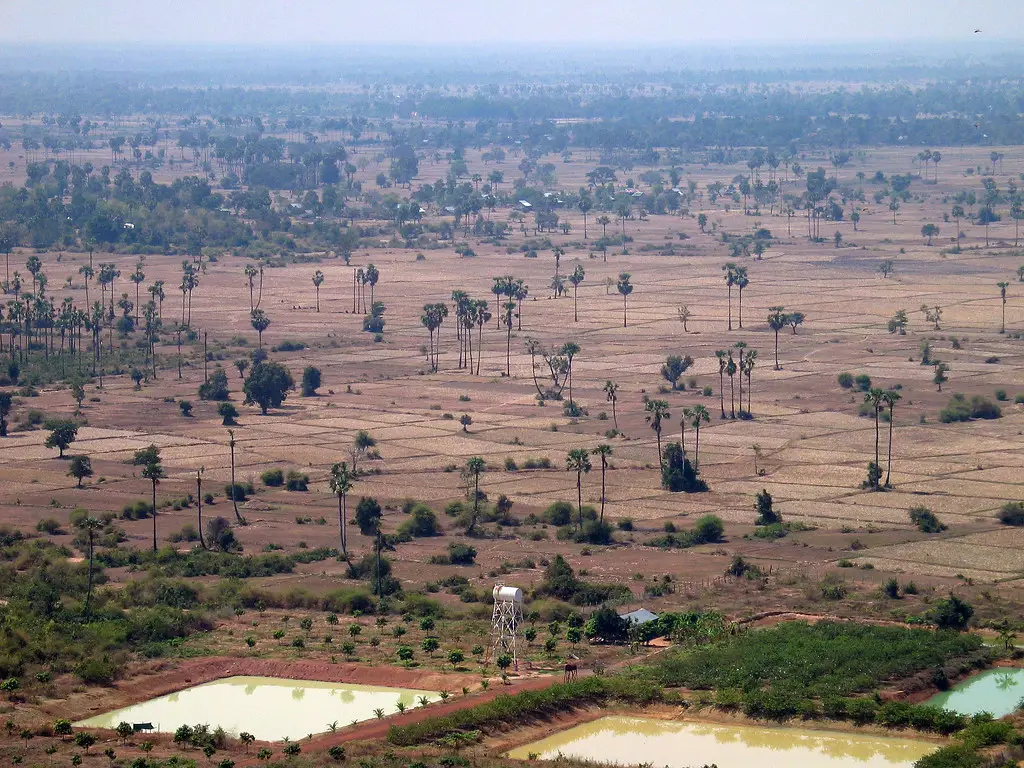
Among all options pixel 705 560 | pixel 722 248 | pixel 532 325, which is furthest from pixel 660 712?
pixel 722 248

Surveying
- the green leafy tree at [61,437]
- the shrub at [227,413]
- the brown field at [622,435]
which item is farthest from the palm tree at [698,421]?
the green leafy tree at [61,437]

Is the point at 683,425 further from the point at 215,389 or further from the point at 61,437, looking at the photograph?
the point at 215,389

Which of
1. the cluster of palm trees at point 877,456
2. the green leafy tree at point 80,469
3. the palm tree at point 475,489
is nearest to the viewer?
the palm tree at point 475,489

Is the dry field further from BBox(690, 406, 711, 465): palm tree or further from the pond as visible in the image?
the pond

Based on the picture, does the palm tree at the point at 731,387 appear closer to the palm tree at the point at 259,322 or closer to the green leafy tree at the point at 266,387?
the green leafy tree at the point at 266,387

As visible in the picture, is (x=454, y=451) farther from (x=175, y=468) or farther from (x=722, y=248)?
(x=722, y=248)

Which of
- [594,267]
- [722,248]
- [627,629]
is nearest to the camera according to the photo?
[627,629]

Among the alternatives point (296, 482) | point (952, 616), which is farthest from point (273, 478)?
point (952, 616)
